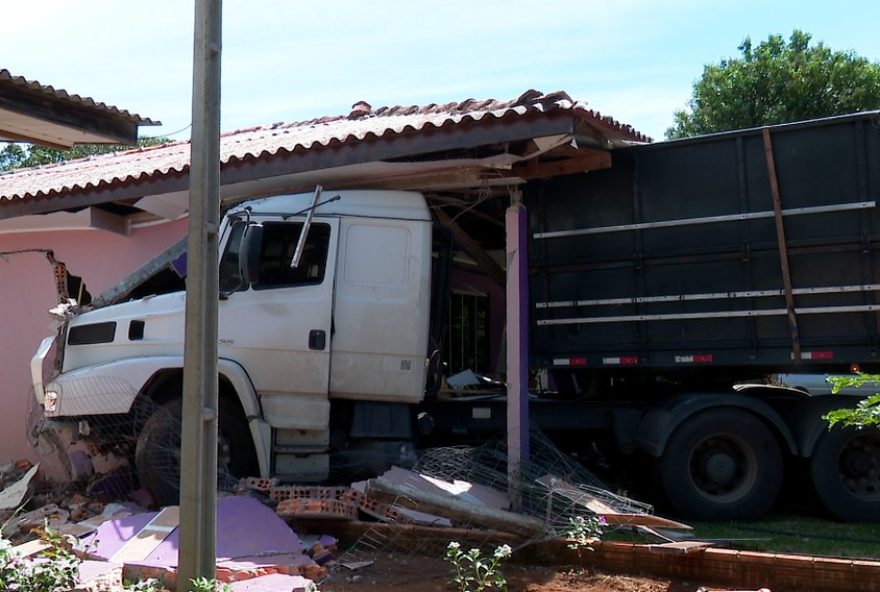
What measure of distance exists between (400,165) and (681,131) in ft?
49.6

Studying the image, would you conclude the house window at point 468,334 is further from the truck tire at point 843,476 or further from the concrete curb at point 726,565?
the truck tire at point 843,476

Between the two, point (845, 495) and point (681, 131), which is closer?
point (845, 495)

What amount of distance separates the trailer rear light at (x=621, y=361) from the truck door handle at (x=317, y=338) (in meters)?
2.27

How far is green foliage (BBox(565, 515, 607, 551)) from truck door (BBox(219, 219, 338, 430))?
7.30 ft

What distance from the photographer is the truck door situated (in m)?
7.11

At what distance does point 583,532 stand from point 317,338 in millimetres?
2609

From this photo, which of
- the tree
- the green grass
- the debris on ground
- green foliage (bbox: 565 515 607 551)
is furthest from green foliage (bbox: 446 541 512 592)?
the tree

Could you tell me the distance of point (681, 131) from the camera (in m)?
21.0

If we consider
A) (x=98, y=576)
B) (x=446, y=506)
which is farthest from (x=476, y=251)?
(x=98, y=576)

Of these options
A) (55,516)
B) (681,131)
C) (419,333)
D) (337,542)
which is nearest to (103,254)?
(55,516)

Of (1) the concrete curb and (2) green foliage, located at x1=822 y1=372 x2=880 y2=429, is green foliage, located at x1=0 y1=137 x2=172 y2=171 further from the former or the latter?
(2) green foliage, located at x1=822 y1=372 x2=880 y2=429

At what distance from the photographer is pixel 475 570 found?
5109 mm

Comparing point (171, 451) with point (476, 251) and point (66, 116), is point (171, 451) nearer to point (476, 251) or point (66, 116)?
point (66, 116)

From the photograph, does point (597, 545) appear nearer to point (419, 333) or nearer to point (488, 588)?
A: point (488, 588)
